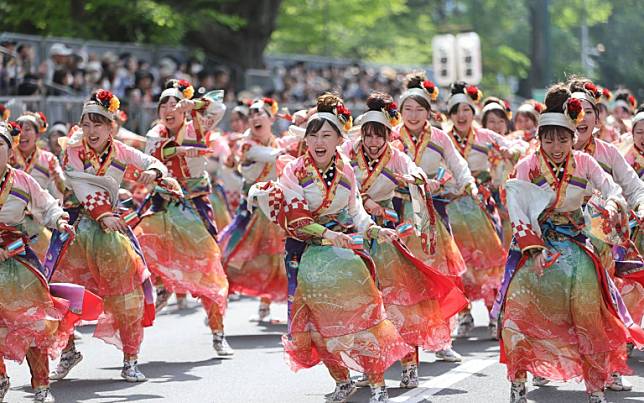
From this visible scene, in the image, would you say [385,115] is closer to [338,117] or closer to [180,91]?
[338,117]

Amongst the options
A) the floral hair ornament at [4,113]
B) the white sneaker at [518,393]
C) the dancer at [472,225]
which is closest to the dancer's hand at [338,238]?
the white sneaker at [518,393]

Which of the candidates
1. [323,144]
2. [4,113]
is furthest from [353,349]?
[4,113]

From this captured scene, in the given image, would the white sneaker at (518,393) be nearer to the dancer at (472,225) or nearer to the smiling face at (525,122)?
the dancer at (472,225)

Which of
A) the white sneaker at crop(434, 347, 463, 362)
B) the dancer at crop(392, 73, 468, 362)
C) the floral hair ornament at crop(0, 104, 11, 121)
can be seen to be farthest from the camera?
the floral hair ornament at crop(0, 104, 11, 121)

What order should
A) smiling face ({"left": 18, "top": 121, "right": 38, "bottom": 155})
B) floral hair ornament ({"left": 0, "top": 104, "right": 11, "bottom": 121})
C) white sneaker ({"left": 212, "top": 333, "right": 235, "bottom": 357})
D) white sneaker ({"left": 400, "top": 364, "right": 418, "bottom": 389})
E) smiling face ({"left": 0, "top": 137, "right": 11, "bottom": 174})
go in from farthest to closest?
floral hair ornament ({"left": 0, "top": 104, "right": 11, "bottom": 121}), smiling face ({"left": 18, "top": 121, "right": 38, "bottom": 155}), white sneaker ({"left": 212, "top": 333, "right": 235, "bottom": 357}), white sneaker ({"left": 400, "top": 364, "right": 418, "bottom": 389}), smiling face ({"left": 0, "top": 137, "right": 11, "bottom": 174})

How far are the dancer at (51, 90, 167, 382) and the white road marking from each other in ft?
6.92

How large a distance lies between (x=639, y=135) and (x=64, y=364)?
183 inches

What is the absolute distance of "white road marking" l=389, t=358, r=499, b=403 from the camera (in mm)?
8750

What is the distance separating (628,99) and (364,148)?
6.49 meters

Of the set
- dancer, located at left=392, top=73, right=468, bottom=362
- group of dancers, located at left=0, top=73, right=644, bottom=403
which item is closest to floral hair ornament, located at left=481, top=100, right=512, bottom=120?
group of dancers, located at left=0, top=73, right=644, bottom=403

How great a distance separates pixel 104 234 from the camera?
31.9 ft

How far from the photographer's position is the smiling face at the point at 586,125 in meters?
9.27

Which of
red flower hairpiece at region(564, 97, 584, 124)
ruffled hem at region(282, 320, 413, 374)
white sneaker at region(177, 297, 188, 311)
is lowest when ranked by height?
white sneaker at region(177, 297, 188, 311)

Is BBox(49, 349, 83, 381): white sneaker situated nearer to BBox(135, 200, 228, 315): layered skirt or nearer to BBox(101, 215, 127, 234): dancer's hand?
BBox(101, 215, 127, 234): dancer's hand
